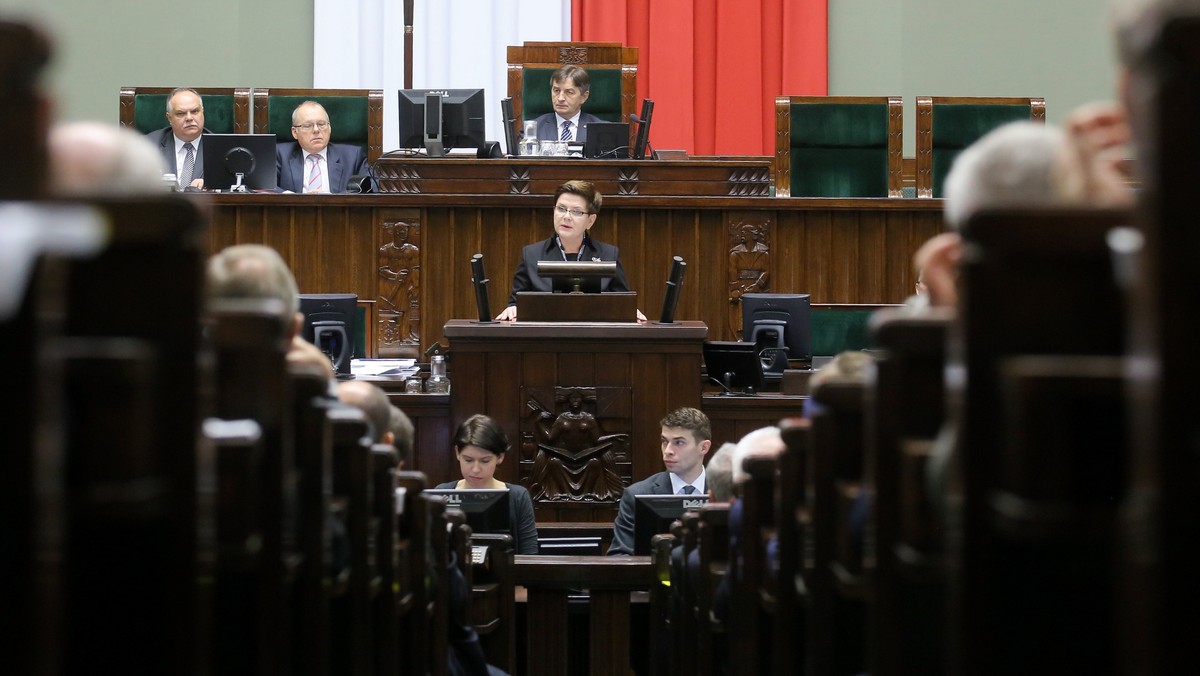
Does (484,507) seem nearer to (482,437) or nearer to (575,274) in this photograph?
(482,437)

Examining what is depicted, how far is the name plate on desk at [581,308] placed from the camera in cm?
564

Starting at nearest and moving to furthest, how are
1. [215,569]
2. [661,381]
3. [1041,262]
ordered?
[1041,262]
[215,569]
[661,381]

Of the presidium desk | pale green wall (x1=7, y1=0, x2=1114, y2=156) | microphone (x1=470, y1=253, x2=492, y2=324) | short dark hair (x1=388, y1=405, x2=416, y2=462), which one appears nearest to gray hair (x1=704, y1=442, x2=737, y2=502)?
short dark hair (x1=388, y1=405, x2=416, y2=462)

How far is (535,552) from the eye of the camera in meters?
4.75

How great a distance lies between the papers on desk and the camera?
593 cm

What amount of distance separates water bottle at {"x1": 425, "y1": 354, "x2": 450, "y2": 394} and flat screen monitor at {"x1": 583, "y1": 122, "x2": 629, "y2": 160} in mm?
1573

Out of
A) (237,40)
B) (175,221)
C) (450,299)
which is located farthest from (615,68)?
(175,221)

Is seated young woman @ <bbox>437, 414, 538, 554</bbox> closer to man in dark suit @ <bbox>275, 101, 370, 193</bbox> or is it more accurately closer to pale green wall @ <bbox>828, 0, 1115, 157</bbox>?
man in dark suit @ <bbox>275, 101, 370, 193</bbox>

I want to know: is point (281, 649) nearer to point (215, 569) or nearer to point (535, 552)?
point (215, 569)

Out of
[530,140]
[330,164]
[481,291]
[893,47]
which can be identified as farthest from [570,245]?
[893,47]

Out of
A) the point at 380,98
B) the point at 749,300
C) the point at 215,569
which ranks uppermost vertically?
the point at 380,98

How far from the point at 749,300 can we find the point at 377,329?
1774 millimetres

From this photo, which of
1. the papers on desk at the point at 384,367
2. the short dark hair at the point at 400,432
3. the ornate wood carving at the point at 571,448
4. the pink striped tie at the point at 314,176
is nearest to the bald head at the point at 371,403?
the short dark hair at the point at 400,432

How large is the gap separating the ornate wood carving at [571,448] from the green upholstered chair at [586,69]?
2.91m
